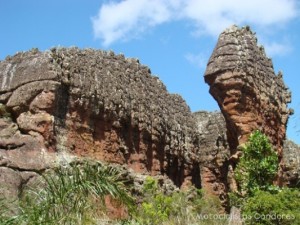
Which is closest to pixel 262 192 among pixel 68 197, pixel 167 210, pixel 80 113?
pixel 167 210

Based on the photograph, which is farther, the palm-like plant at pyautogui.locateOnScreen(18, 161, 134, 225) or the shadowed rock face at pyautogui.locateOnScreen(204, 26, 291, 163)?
the shadowed rock face at pyautogui.locateOnScreen(204, 26, 291, 163)

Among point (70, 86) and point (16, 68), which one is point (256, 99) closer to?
point (70, 86)

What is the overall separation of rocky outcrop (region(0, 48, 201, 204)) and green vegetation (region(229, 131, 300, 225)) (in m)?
3.55

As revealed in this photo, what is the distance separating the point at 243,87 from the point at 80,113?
5367 mm

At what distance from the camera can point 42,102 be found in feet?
49.1

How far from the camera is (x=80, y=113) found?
53.1ft

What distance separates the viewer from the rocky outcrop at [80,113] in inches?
575

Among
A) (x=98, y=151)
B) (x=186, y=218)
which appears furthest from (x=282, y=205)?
(x=98, y=151)

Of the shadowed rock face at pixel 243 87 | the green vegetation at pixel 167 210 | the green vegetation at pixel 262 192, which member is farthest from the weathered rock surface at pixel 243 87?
the green vegetation at pixel 167 210

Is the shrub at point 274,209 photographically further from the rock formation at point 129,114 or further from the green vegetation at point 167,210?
the rock formation at point 129,114

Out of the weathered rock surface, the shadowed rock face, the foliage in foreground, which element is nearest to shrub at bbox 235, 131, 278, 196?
the weathered rock surface

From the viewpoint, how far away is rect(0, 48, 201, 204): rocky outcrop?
47.9ft

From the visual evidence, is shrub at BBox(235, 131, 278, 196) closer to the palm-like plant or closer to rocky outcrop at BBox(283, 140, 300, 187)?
rocky outcrop at BBox(283, 140, 300, 187)

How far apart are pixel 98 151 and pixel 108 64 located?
9.73ft
